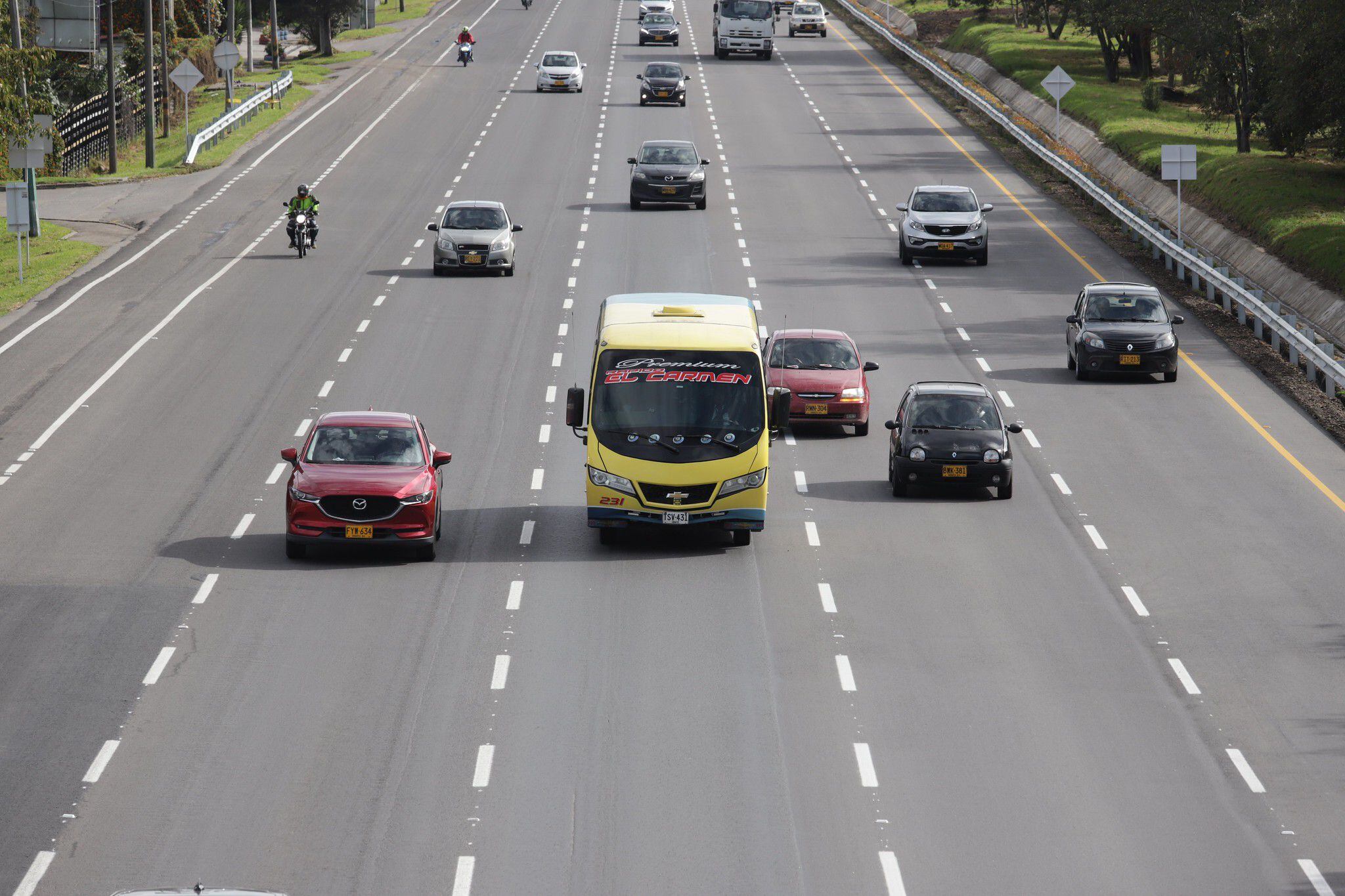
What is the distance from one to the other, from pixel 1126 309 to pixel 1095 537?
11770 millimetres

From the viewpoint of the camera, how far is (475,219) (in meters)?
43.9

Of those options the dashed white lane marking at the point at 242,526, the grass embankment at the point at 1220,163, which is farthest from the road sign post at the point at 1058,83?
the dashed white lane marking at the point at 242,526

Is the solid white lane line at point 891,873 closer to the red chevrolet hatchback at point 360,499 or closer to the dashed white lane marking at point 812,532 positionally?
the red chevrolet hatchback at point 360,499

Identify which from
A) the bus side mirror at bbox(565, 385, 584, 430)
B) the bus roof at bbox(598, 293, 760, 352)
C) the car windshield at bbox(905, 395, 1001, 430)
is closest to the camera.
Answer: the bus side mirror at bbox(565, 385, 584, 430)

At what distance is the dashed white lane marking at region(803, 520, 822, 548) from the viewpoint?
76.5 ft

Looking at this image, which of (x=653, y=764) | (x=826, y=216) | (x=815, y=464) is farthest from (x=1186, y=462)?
(x=826, y=216)

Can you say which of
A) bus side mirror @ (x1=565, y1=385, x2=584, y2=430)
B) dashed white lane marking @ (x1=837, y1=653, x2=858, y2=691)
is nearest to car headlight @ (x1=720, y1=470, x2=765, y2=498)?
bus side mirror @ (x1=565, y1=385, x2=584, y2=430)

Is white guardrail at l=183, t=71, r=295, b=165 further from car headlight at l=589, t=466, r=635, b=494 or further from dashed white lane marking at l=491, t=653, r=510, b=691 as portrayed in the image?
dashed white lane marking at l=491, t=653, r=510, b=691

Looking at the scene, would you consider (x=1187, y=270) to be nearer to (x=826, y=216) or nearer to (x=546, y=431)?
(x=826, y=216)

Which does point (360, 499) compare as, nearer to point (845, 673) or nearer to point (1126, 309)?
point (845, 673)

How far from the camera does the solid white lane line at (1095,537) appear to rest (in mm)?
23328

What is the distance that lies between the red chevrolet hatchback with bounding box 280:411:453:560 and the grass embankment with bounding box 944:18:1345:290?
24.2 meters

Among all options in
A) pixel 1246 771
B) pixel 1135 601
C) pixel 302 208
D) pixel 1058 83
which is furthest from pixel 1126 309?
pixel 1058 83

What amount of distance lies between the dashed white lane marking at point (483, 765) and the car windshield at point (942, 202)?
3204cm
